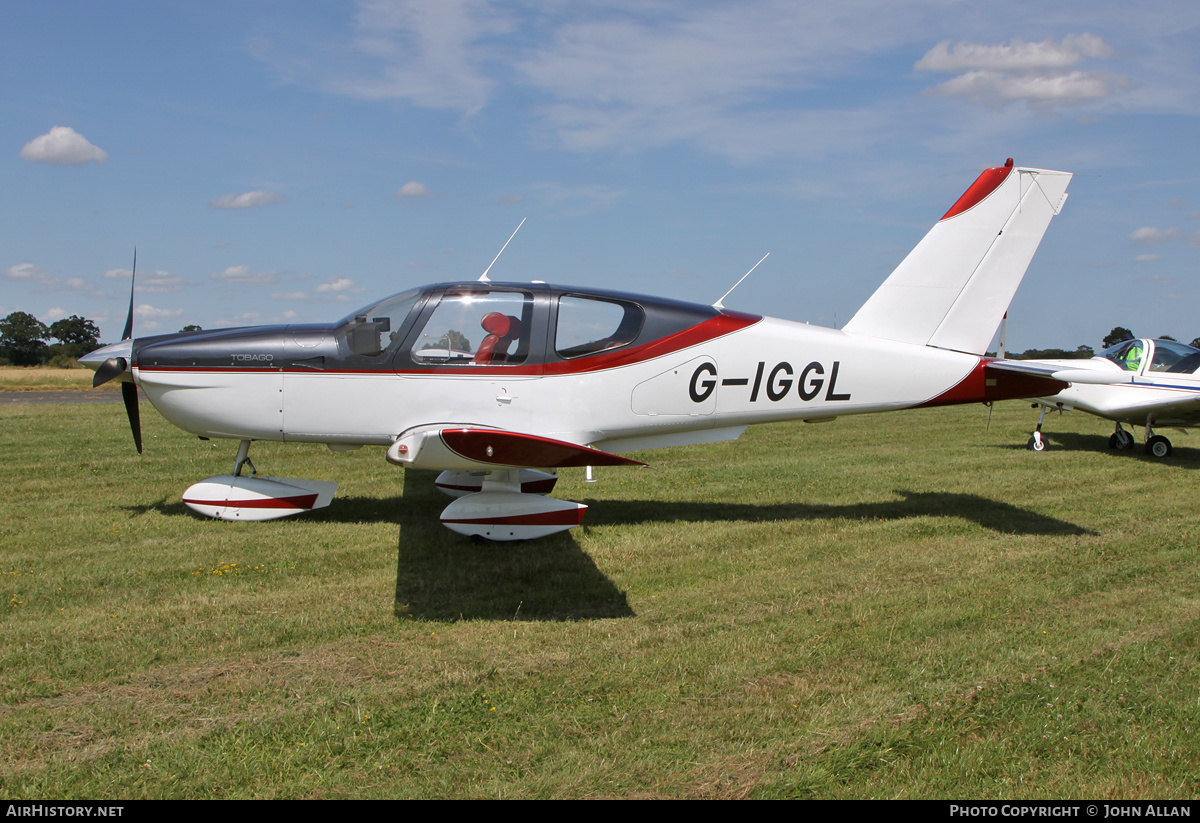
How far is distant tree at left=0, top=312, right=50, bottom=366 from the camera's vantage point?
141 ft

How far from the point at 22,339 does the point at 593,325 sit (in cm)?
5198

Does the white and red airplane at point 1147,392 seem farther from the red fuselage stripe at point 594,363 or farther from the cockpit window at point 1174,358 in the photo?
the red fuselage stripe at point 594,363

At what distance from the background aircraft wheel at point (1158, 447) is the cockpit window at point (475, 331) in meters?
10.2

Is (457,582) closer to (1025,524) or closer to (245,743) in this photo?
(245,743)

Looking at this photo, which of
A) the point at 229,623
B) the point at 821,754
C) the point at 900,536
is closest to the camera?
the point at 821,754

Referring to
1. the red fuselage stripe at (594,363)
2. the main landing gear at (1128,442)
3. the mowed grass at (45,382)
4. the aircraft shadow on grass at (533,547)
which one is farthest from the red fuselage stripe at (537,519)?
the mowed grass at (45,382)

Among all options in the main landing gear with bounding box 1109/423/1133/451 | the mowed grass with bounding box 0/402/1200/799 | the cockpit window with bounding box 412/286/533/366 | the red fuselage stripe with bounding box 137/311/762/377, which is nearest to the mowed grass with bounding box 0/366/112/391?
the mowed grass with bounding box 0/402/1200/799

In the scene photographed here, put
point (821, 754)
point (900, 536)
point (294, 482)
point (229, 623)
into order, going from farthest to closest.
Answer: point (294, 482) → point (900, 536) → point (229, 623) → point (821, 754)

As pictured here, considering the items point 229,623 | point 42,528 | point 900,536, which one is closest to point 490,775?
point 229,623

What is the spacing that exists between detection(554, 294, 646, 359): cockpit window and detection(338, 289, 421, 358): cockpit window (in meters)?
1.26

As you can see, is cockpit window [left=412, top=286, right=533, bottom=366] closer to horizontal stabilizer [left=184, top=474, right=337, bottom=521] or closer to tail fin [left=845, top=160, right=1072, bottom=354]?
horizontal stabilizer [left=184, top=474, right=337, bottom=521]

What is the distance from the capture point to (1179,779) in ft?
10.3

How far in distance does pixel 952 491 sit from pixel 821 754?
21.3 feet

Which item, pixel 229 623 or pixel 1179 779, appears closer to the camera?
pixel 1179 779
